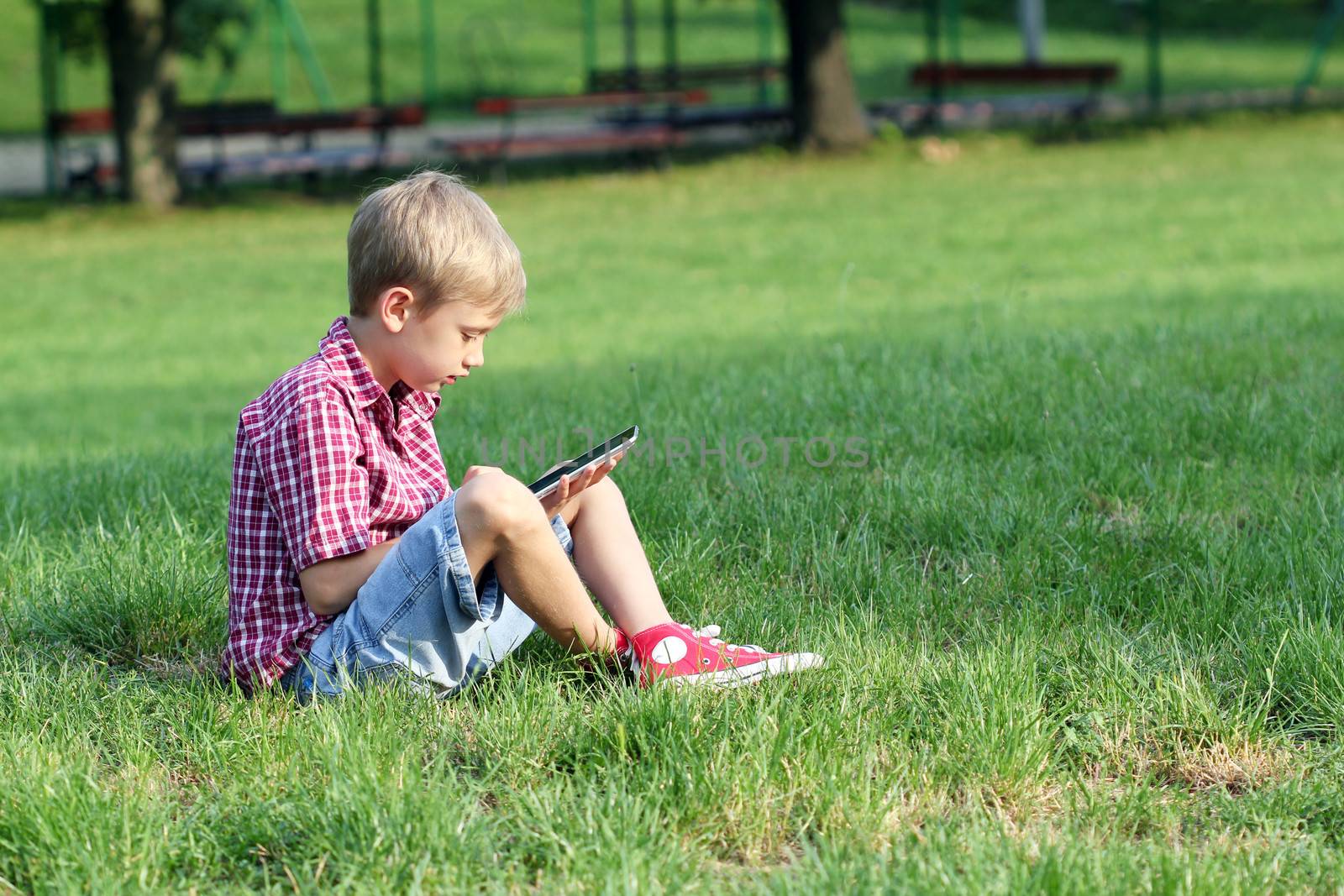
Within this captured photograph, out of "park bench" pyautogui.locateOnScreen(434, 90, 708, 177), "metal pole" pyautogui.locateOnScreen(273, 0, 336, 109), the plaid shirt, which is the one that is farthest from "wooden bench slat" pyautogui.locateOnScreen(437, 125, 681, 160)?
the plaid shirt

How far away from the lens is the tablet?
299 cm

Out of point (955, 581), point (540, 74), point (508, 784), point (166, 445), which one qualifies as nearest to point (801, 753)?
point (508, 784)

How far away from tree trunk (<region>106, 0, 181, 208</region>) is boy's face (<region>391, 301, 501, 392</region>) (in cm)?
1590

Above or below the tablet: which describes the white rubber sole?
below

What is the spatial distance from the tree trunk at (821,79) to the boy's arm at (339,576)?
17.3 m

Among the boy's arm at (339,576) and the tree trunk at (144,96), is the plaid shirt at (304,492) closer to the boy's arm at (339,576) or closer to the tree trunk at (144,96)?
the boy's arm at (339,576)

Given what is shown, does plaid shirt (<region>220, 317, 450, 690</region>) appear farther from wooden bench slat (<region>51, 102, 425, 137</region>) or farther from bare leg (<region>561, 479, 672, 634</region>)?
wooden bench slat (<region>51, 102, 425, 137</region>)

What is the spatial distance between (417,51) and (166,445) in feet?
111

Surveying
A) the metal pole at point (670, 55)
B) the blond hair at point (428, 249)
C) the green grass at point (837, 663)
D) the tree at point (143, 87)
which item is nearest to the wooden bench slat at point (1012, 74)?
the metal pole at point (670, 55)

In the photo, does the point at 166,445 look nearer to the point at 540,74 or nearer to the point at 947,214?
the point at 947,214

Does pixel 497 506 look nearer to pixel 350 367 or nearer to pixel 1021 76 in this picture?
pixel 350 367

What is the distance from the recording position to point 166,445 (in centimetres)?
614

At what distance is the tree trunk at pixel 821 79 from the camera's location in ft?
63.7

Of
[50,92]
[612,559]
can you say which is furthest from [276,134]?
[612,559]
